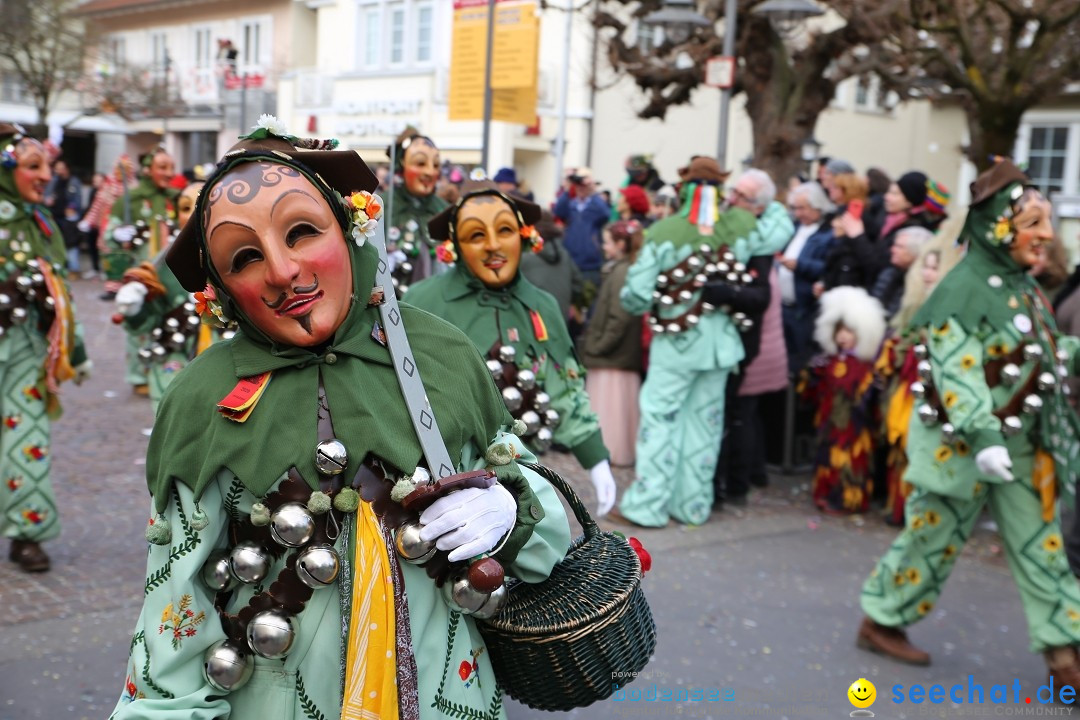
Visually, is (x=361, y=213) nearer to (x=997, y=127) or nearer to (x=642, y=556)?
(x=642, y=556)

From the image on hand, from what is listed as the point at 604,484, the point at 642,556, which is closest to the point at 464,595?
the point at 642,556

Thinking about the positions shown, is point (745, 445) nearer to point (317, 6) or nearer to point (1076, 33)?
point (1076, 33)

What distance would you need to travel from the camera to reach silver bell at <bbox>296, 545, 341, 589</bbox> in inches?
84.2

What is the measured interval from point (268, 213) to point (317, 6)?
25.3 m

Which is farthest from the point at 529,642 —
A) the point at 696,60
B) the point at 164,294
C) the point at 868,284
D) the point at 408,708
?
the point at 696,60

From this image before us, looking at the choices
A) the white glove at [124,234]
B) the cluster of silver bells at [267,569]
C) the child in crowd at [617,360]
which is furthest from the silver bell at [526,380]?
the white glove at [124,234]

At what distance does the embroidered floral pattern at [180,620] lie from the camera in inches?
83.7

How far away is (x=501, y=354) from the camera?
4359 mm

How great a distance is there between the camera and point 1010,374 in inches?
177

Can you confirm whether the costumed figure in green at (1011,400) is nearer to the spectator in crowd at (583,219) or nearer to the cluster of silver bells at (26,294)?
the cluster of silver bells at (26,294)

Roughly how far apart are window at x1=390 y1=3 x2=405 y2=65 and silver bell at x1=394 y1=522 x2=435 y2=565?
2424 cm

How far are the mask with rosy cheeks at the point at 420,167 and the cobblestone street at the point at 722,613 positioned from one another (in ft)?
8.04

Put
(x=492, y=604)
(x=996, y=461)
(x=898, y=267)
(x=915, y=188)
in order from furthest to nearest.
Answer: (x=915, y=188), (x=898, y=267), (x=996, y=461), (x=492, y=604)

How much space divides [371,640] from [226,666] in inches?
11.1
